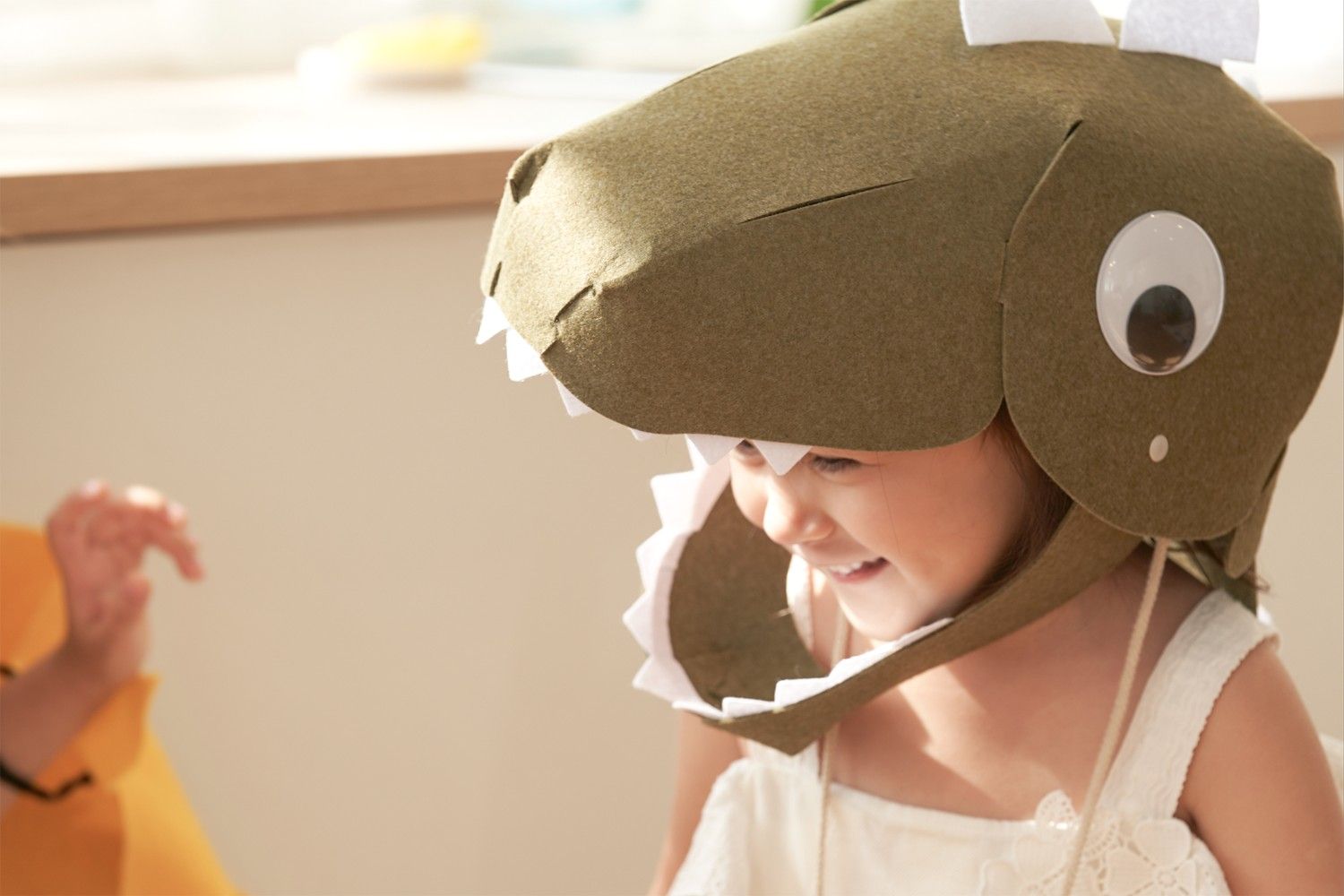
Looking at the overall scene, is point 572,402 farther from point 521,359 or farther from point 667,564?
point 667,564

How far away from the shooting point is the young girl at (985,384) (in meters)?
0.55

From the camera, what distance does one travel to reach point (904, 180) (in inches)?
21.7

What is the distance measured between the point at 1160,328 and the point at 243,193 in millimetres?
667

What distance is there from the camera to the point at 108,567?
97cm

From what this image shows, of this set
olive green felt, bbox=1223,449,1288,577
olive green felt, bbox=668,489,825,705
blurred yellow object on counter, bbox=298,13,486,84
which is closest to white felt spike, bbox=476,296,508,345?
olive green felt, bbox=668,489,825,705

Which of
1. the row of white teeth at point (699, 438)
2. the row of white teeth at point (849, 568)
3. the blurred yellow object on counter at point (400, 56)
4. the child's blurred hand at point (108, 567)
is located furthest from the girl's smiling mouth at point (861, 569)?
the blurred yellow object on counter at point (400, 56)

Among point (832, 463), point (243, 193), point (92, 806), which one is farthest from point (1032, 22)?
point (92, 806)

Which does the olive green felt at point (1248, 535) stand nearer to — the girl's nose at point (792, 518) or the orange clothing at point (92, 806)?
the girl's nose at point (792, 518)

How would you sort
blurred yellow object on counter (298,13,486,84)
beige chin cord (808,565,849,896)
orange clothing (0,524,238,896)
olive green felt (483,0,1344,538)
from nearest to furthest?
1. olive green felt (483,0,1344,538)
2. beige chin cord (808,565,849,896)
3. orange clothing (0,524,238,896)
4. blurred yellow object on counter (298,13,486,84)

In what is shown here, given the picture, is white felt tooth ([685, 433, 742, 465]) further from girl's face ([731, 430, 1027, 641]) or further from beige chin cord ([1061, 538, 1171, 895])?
beige chin cord ([1061, 538, 1171, 895])

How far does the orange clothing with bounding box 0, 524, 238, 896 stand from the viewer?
93 centimetres

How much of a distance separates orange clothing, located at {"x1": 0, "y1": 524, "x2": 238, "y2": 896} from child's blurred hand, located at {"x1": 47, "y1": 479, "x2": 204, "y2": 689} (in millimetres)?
23

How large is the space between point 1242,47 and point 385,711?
80 cm

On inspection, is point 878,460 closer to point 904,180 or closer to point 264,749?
point 904,180
